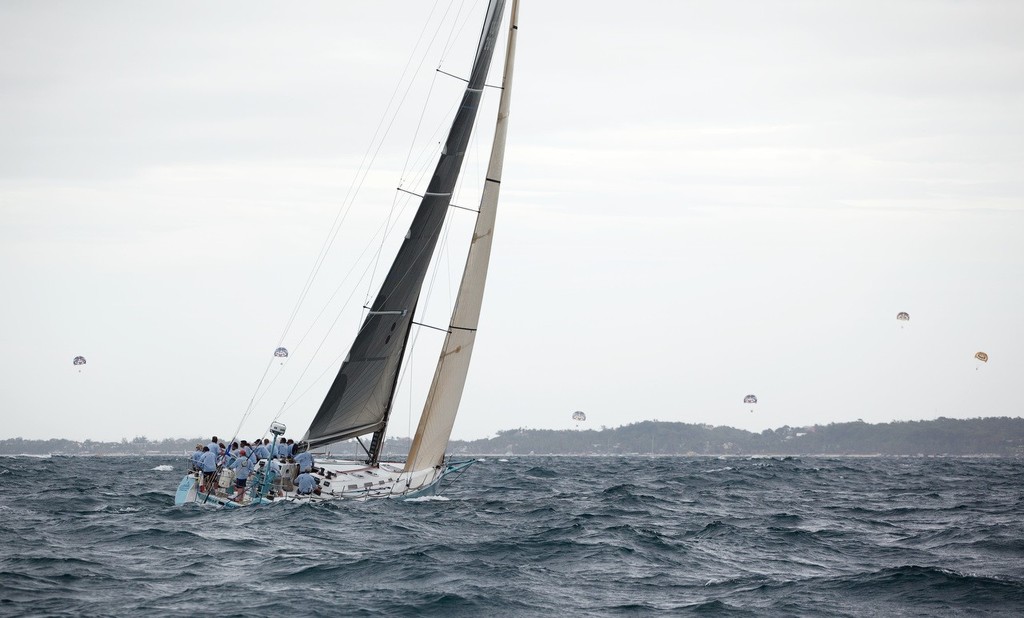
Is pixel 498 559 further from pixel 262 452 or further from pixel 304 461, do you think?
pixel 262 452

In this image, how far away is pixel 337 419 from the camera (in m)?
26.6

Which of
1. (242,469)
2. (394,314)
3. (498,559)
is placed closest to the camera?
(498,559)

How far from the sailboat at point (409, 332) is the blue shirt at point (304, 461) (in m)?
1.23

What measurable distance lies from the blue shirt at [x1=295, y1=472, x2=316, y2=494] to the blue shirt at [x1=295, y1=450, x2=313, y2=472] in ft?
2.31

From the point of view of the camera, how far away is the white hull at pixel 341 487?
2400 centimetres

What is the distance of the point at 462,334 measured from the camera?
27.0 m

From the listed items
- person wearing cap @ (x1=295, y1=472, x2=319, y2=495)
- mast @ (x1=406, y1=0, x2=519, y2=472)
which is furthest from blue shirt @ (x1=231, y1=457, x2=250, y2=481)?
mast @ (x1=406, y1=0, x2=519, y2=472)

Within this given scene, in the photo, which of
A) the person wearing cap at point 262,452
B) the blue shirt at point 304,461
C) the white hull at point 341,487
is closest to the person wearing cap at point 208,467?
the white hull at point 341,487

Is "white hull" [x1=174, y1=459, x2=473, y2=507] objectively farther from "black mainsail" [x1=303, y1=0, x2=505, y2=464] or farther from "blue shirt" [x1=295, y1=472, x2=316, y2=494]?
"black mainsail" [x1=303, y1=0, x2=505, y2=464]

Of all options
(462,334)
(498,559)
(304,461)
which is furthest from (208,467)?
(498,559)

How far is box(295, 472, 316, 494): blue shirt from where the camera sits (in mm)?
23859

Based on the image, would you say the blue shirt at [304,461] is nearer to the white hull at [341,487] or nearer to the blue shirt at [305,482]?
the white hull at [341,487]

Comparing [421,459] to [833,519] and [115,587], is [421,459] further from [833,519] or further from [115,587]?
[115,587]

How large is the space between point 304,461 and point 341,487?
1091 mm
